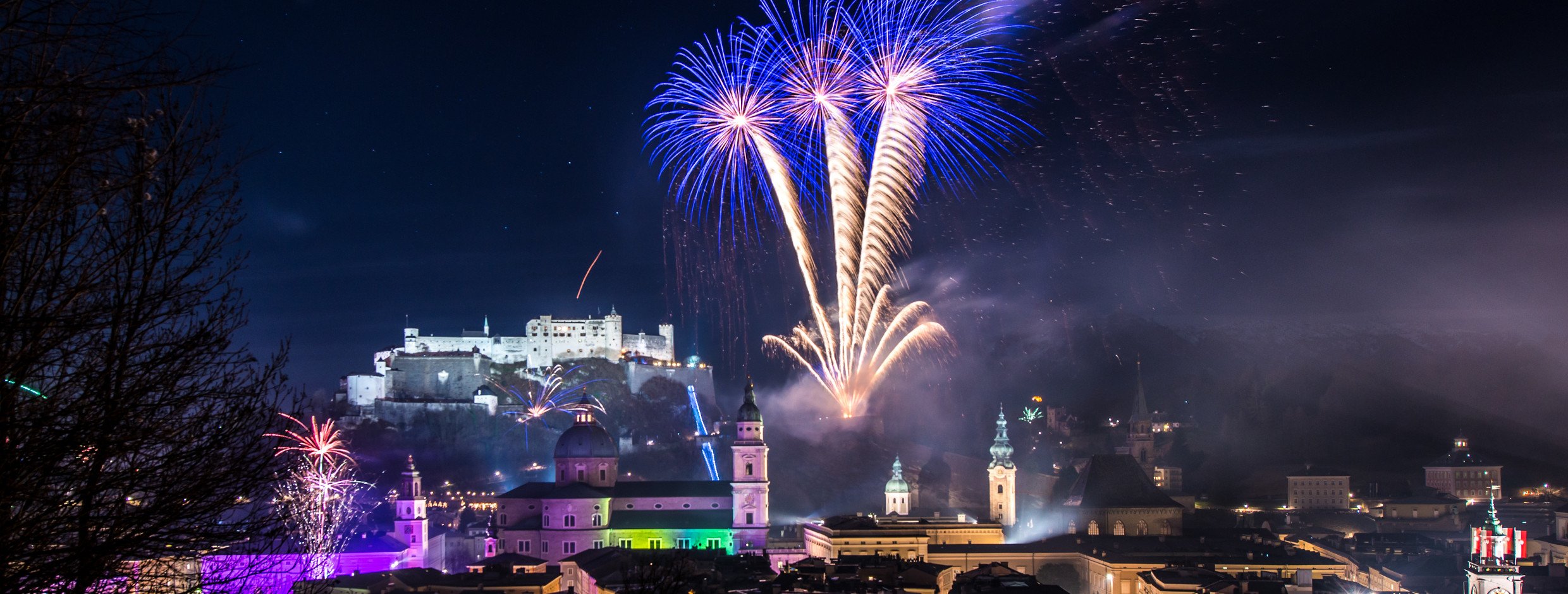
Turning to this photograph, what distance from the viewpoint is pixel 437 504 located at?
7144 centimetres

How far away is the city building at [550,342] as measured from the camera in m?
89.3

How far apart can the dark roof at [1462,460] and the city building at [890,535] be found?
3215 centimetres

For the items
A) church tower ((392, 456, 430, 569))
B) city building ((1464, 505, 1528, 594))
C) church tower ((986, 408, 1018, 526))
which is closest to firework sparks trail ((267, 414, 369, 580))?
church tower ((392, 456, 430, 569))

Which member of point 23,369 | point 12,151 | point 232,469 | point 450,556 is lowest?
point 450,556

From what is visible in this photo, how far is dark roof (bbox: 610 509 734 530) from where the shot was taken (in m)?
59.1

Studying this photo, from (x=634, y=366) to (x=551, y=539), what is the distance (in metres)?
29.2

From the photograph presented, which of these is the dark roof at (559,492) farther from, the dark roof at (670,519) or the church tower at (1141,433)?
the church tower at (1141,433)

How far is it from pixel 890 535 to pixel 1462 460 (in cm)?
4053

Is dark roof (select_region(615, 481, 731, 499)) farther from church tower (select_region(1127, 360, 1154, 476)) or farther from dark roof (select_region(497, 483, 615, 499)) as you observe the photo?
church tower (select_region(1127, 360, 1154, 476))

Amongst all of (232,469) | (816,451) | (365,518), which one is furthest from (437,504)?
(232,469)

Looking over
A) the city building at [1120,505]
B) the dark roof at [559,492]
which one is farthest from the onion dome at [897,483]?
the dark roof at [559,492]

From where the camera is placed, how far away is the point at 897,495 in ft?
221

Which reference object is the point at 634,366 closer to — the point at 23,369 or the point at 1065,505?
the point at 1065,505

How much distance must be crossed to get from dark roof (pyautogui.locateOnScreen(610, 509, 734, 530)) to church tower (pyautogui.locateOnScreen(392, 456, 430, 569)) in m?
7.63
